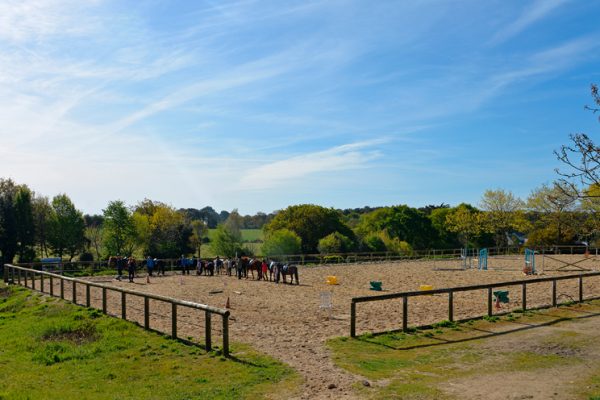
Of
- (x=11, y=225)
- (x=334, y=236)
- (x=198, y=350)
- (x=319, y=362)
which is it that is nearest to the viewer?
(x=319, y=362)

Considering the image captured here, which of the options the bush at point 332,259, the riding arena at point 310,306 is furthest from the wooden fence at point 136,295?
the bush at point 332,259

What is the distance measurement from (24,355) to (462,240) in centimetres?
7253

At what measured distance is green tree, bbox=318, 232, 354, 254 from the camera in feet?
190

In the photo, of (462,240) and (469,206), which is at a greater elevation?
(469,206)

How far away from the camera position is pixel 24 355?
1132 centimetres

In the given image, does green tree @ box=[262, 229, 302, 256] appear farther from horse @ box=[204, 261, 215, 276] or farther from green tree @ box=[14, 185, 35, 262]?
horse @ box=[204, 261, 215, 276]

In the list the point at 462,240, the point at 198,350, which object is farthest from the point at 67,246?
the point at 462,240

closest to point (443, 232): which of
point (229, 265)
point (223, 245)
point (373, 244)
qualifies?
point (373, 244)

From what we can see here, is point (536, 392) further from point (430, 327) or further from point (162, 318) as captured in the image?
point (162, 318)

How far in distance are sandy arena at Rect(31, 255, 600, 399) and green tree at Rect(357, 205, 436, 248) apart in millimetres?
44938

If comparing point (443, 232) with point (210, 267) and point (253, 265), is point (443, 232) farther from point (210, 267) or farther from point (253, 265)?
point (253, 265)

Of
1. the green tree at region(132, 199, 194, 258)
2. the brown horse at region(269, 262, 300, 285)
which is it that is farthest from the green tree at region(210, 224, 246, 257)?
the brown horse at region(269, 262, 300, 285)

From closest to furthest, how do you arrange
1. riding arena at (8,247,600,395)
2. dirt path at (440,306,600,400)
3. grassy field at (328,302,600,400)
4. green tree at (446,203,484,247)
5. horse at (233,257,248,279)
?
dirt path at (440,306,600,400) < grassy field at (328,302,600,400) < riding arena at (8,247,600,395) < horse at (233,257,248,279) < green tree at (446,203,484,247)

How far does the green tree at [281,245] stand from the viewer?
5563cm
